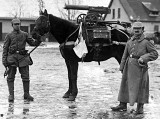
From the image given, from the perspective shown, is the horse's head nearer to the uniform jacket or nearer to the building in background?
the uniform jacket

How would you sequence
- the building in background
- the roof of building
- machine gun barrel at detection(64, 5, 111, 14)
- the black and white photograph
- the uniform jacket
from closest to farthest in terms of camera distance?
the black and white photograph, the uniform jacket, machine gun barrel at detection(64, 5, 111, 14), the roof of building, the building in background

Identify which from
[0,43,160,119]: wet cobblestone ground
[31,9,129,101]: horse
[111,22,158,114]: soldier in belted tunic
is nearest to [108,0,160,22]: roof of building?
[0,43,160,119]: wet cobblestone ground

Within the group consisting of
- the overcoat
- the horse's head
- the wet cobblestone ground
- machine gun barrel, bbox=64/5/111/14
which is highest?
machine gun barrel, bbox=64/5/111/14

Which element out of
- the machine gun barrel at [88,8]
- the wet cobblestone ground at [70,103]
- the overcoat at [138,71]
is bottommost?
the wet cobblestone ground at [70,103]

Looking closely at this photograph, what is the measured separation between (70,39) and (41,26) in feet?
2.60

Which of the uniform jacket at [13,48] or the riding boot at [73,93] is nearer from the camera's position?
the uniform jacket at [13,48]

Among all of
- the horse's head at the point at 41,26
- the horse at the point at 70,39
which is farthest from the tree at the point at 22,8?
the horse's head at the point at 41,26

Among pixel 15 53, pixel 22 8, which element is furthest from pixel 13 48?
pixel 22 8

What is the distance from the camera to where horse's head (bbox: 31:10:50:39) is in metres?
9.44

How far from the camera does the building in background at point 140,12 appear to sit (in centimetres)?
5801

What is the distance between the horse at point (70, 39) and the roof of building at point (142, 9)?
47349 mm

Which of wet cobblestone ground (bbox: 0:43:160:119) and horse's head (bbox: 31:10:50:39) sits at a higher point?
horse's head (bbox: 31:10:50:39)

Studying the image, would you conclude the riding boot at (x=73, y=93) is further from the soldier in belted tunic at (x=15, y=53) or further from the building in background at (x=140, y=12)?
the building in background at (x=140, y=12)

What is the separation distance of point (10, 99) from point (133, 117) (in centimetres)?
311
